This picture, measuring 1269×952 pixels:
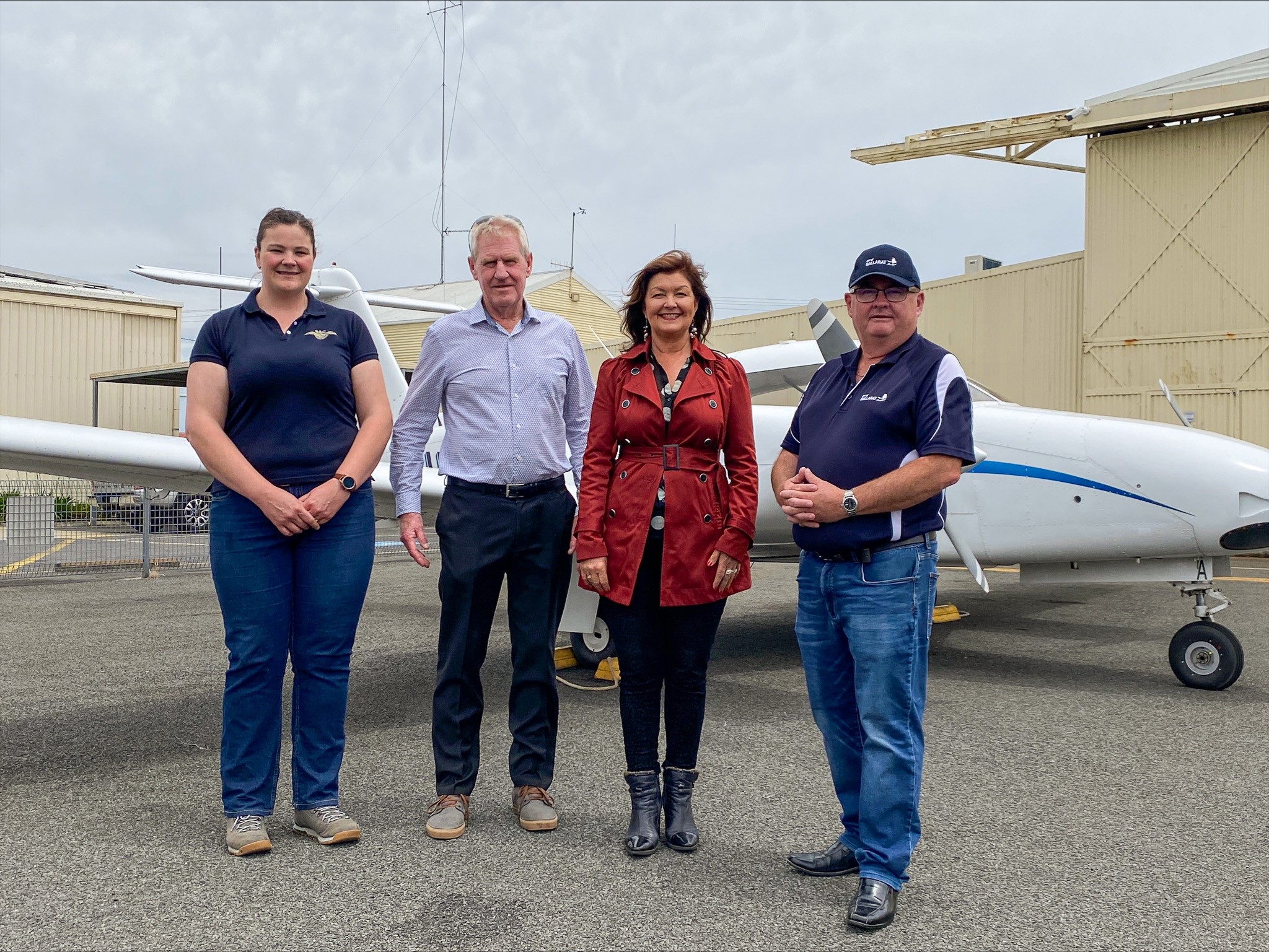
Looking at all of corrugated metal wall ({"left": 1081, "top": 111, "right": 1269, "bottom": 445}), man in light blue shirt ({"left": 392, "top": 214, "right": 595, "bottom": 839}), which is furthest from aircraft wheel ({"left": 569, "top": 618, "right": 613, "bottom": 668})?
corrugated metal wall ({"left": 1081, "top": 111, "right": 1269, "bottom": 445})

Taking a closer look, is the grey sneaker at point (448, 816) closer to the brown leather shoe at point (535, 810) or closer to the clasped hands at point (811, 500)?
the brown leather shoe at point (535, 810)

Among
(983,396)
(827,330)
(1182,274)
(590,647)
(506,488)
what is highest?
(1182,274)

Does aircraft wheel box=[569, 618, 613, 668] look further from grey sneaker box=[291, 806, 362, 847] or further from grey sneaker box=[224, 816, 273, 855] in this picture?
grey sneaker box=[224, 816, 273, 855]

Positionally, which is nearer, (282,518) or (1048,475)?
(282,518)

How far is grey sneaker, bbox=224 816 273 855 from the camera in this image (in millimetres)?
2938

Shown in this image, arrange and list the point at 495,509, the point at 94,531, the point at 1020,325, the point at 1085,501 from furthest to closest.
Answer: the point at 1020,325 < the point at 94,531 < the point at 1085,501 < the point at 495,509

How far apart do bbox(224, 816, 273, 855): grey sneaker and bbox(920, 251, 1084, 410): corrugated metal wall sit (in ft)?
47.0

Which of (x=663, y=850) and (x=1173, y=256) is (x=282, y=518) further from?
(x=1173, y=256)

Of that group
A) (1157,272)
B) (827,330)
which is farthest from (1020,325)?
(827,330)

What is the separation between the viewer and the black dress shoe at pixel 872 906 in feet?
8.05

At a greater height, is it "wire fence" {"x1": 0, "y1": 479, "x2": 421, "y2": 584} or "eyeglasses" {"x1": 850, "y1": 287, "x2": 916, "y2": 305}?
"eyeglasses" {"x1": 850, "y1": 287, "x2": 916, "y2": 305}

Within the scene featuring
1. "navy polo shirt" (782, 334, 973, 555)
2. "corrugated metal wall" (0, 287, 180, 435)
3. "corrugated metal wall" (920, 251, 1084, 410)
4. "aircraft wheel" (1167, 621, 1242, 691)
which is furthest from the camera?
"corrugated metal wall" (0, 287, 180, 435)

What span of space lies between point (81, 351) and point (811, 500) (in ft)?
75.2

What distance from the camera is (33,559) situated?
11.6 m
